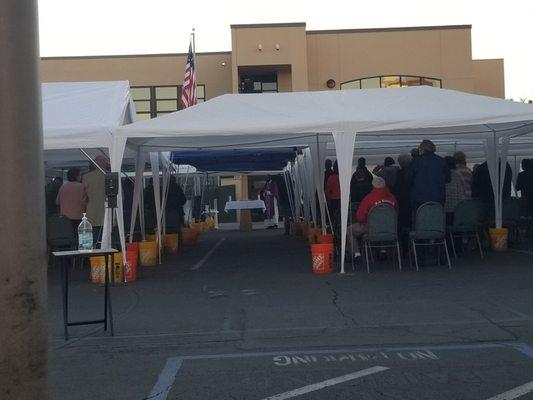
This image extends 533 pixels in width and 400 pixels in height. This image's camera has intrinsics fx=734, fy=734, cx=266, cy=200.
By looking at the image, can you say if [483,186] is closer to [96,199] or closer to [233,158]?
[233,158]

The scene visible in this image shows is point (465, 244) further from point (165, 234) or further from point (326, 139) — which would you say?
point (165, 234)

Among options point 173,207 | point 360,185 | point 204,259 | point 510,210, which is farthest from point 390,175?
point 173,207

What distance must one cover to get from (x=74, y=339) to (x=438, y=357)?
361cm

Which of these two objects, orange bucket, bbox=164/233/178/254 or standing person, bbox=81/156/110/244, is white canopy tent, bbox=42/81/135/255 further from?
orange bucket, bbox=164/233/178/254

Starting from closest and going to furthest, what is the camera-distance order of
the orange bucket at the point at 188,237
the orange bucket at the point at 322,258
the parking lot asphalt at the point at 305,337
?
the parking lot asphalt at the point at 305,337
the orange bucket at the point at 322,258
the orange bucket at the point at 188,237

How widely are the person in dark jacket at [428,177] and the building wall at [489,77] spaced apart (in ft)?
80.6

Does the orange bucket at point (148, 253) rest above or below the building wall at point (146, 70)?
below

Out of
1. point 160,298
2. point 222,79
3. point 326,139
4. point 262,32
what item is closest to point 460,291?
point 160,298

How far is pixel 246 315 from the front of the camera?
8344 mm

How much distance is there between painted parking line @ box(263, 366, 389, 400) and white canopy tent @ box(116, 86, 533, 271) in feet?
18.2

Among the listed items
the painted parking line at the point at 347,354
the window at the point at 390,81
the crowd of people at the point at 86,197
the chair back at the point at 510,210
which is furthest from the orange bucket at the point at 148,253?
the window at the point at 390,81

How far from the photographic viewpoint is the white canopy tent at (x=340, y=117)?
37.2 feet

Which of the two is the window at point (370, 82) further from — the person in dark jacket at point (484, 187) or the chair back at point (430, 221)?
the chair back at point (430, 221)

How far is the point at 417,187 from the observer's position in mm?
12148
